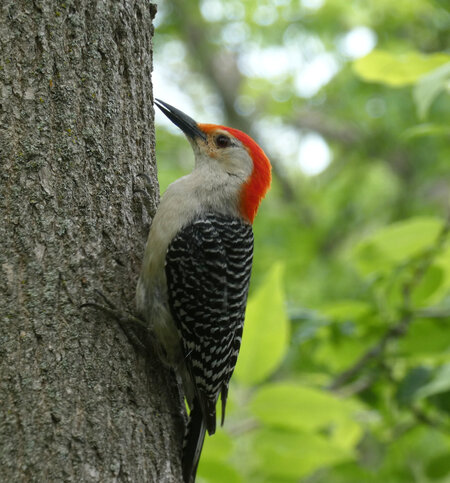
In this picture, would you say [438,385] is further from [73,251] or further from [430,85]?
[73,251]

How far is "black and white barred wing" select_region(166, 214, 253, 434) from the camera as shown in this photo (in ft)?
9.56

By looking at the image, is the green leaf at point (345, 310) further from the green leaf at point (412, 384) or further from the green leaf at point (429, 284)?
the green leaf at point (412, 384)

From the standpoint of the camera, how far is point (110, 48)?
2656 mm

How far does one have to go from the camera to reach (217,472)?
9.30ft

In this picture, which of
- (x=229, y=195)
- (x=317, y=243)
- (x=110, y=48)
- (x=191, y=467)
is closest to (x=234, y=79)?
(x=317, y=243)

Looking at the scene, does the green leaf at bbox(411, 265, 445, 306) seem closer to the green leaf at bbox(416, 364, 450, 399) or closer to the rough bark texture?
the green leaf at bbox(416, 364, 450, 399)

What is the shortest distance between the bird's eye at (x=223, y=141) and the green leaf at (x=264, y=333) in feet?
3.30

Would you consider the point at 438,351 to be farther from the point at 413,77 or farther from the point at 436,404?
the point at 413,77

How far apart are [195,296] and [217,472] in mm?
A: 836

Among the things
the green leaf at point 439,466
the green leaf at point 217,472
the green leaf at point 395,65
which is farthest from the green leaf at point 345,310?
the green leaf at point 395,65

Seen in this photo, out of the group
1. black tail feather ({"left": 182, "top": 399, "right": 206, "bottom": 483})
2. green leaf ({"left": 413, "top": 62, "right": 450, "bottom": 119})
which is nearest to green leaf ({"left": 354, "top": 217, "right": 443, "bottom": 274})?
green leaf ({"left": 413, "top": 62, "right": 450, "bottom": 119})

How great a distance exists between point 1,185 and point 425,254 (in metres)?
2.32

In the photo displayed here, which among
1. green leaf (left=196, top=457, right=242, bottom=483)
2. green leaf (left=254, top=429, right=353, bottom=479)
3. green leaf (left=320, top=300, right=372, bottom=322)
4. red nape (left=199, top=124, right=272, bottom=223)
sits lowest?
green leaf (left=196, top=457, right=242, bottom=483)

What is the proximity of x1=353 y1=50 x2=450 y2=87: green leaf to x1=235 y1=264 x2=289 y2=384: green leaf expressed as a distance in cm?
112
